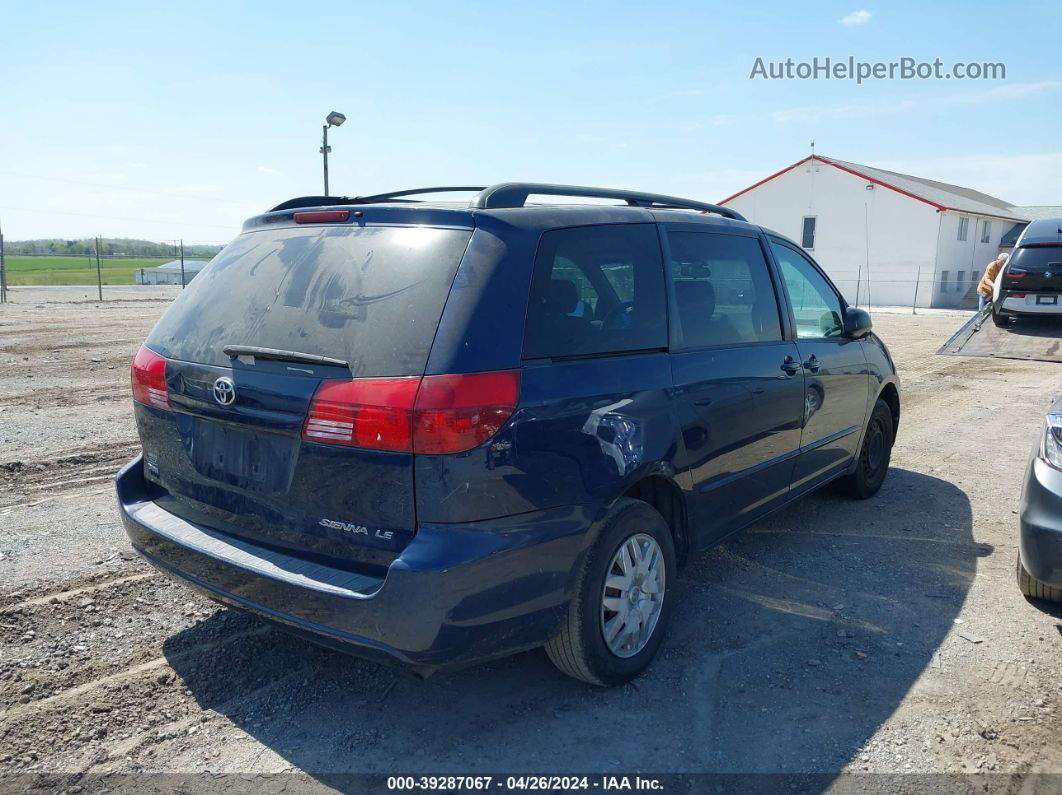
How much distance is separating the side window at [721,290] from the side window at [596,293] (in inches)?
6.9

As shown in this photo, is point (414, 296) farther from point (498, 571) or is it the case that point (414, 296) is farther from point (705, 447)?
point (705, 447)

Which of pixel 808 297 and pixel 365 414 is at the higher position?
pixel 808 297

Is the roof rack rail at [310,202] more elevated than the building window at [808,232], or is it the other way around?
the building window at [808,232]

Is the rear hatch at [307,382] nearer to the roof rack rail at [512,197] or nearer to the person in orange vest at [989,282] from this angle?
the roof rack rail at [512,197]

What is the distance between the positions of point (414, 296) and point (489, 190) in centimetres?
61

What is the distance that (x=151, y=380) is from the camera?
3.37 metres

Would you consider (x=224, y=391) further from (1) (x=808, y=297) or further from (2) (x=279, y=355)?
(1) (x=808, y=297)

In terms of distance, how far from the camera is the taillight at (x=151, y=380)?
329 centimetres

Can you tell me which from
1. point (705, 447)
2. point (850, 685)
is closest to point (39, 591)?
point (705, 447)

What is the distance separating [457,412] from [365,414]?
0.30m

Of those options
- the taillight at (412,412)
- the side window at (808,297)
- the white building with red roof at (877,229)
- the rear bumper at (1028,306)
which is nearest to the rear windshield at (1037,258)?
the rear bumper at (1028,306)

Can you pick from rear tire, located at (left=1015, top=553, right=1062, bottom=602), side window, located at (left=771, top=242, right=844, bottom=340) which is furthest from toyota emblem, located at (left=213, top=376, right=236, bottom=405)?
rear tire, located at (left=1015, top=553, right=1062, bottom=602)

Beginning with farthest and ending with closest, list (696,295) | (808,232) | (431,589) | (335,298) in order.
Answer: (808,232) < (696,295) < (335,298) < (431,589)

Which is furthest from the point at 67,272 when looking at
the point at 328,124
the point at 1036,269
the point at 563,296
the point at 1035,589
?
the point at 1035,589
